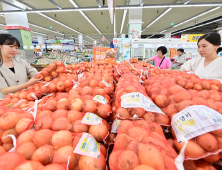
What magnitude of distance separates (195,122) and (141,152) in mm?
329

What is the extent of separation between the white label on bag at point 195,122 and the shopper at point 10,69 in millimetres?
1749

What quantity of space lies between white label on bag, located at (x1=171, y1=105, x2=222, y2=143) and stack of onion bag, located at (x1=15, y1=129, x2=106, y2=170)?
1.44 ft

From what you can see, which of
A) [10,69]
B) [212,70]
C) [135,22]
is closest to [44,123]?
[10,69]

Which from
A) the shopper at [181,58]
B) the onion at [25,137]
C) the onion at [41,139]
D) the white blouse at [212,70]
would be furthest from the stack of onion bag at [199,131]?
the shopper at [181,58]

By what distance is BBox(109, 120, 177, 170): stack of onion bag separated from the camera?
1.51 ft

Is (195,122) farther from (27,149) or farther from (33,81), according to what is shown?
(33,81)

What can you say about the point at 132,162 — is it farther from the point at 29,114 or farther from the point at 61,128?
the point at 29,114

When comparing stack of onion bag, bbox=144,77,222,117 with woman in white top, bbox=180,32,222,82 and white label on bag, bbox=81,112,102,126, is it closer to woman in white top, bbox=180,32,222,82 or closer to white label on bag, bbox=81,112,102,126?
white label on bag, bbox=81,112,102,126

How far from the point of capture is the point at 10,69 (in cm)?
192

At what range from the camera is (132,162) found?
0.47m

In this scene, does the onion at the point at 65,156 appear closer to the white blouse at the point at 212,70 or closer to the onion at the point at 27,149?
the onion at the point at 27,149

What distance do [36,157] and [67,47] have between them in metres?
9.02

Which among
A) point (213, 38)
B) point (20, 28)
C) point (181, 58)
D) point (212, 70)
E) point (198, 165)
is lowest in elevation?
point (198, 165)

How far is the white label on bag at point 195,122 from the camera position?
538mm
